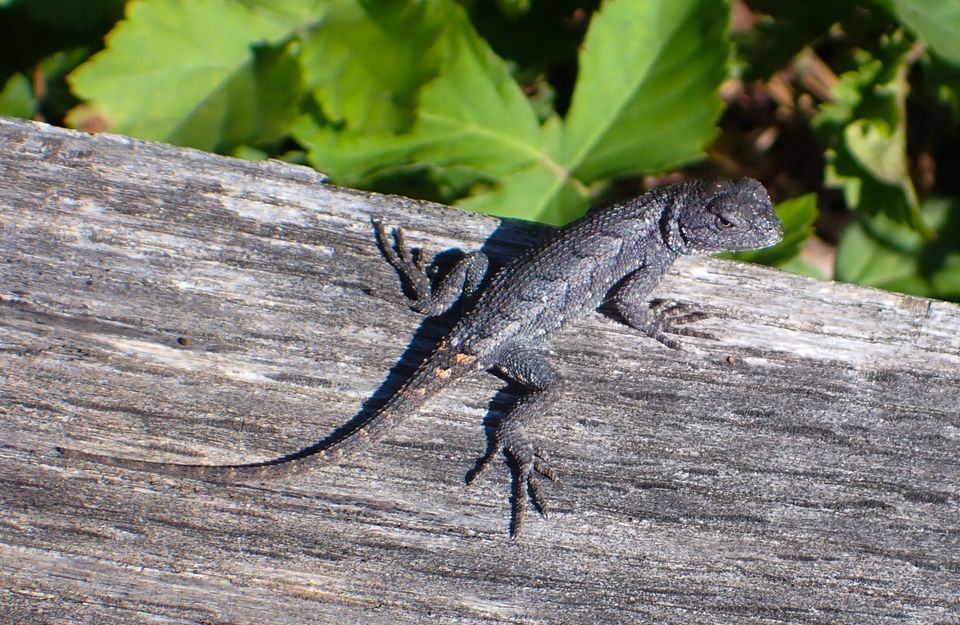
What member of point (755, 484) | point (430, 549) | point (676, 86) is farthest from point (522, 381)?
point (676, 86)

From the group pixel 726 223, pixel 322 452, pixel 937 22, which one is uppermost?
pixel 937 22

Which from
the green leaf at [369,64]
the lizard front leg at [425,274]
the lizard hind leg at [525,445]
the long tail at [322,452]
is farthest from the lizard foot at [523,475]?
the green leaf at [369,64]

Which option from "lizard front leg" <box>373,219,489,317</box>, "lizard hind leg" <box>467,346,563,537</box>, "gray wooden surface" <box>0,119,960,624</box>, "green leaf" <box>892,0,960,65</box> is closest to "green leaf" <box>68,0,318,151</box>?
"gray wooden surface" <box>0,119,960,624</box>

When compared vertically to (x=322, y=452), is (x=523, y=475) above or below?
above

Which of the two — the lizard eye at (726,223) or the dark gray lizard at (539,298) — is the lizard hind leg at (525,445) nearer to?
the dark gray lizard at (539,298)

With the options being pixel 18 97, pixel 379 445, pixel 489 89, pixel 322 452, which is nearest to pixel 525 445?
pixel 379 445

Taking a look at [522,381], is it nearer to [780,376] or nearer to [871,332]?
[780,376]

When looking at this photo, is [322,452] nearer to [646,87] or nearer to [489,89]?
[489,89]
